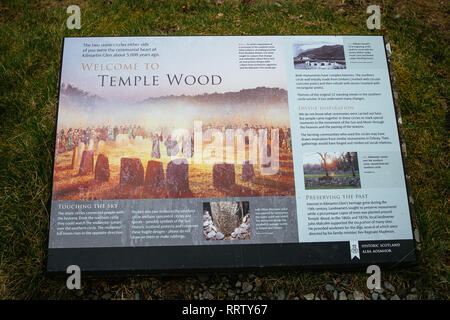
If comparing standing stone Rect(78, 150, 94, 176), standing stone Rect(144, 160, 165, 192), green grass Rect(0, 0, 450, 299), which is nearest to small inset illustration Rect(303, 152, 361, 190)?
green grass Rect(0, 0, 450, 299)

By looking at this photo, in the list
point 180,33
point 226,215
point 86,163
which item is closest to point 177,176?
point 226,215

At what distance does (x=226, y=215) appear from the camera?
2.38 m

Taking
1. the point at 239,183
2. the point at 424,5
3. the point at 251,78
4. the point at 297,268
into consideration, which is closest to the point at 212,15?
the point at 251,78

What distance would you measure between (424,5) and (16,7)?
17.0ft

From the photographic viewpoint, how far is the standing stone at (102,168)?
8.05 feet

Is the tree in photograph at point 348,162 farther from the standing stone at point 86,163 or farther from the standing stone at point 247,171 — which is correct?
the standing stone at point 86,163

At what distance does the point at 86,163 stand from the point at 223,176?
1145 mm

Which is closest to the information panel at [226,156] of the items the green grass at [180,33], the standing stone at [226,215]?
the standing stone at [226,215]

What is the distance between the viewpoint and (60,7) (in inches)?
149

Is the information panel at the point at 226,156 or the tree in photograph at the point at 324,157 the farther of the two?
the tree in photograph at the point at 324,157

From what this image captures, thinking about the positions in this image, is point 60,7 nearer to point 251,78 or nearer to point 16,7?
point 16,7

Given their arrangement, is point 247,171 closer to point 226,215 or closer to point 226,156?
point 226,156

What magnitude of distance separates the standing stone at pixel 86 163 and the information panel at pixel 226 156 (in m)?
0.01

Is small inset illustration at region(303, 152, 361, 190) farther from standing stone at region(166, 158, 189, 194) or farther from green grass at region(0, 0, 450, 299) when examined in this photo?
standing stone at region(166, 158, 189, 194)
